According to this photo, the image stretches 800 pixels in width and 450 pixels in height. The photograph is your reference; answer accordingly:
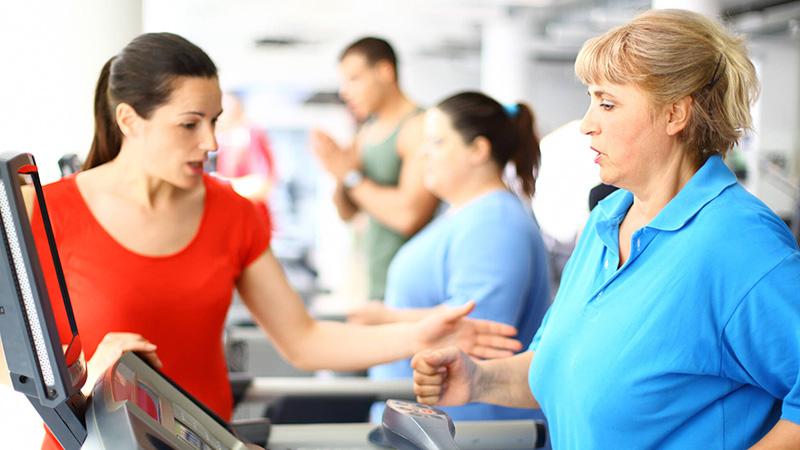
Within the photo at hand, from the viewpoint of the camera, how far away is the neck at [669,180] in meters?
1.44

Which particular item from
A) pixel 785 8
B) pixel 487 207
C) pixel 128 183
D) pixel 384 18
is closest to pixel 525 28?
pixel 384 18

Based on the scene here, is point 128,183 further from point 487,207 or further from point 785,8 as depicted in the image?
point 785,8

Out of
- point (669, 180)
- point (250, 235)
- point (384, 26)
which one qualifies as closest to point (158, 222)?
point (250, 235)

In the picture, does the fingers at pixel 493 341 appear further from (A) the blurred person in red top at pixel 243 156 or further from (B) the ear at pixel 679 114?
(A) the blurred person in red top at pixel 243 156

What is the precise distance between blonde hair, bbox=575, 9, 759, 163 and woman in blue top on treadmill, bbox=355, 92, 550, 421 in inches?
41.7

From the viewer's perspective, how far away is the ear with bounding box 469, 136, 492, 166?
8.84 ft

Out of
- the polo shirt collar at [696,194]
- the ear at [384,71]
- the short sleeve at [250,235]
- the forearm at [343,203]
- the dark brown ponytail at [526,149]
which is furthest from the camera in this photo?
the forearm at [343,203]

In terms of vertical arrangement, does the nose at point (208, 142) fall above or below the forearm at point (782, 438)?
above

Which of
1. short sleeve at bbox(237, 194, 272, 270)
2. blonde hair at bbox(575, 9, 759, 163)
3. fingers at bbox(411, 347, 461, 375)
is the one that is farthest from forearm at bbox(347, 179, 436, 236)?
blonde hair at bbox(575, 9, 759, 163)

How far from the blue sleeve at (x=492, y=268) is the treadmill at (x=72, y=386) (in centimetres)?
117

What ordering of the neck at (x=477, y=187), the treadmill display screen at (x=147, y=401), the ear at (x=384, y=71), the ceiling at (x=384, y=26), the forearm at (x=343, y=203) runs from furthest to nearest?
the ceiling at (x=384, y=26) → the forearm at (x=343, y=203) → the ear at (x=384, y=71) → the neck at (x=477, y=187) → the treadmill display screen at (x=147, y=401)

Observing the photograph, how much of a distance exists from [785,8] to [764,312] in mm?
12901

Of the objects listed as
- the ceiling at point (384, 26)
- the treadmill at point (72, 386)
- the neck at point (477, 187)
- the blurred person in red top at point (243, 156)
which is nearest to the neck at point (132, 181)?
the treadmill at point (72, 386)

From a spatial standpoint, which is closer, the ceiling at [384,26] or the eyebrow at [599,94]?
the eyebrow at [599,94]
